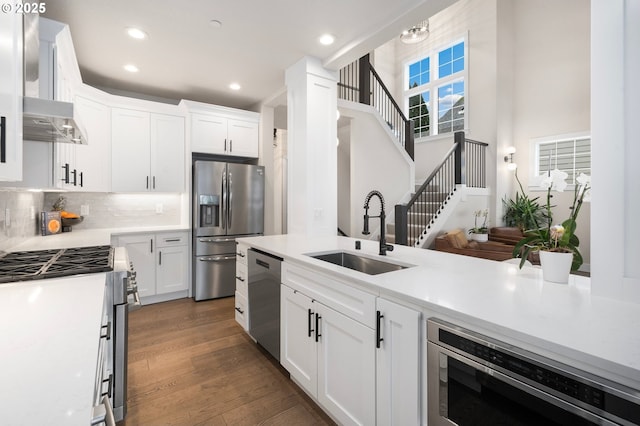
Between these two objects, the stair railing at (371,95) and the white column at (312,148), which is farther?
the stair railing at (371,95)

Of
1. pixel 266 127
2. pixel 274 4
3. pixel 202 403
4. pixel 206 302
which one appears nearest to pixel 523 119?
pixel 266 127

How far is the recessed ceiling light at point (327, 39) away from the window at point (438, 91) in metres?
5.42

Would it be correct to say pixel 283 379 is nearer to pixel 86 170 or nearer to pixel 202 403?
pixel 202 403

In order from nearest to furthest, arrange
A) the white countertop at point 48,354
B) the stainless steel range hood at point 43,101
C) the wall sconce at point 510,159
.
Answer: the white countertop at point 48,354, the stainless steel range hood at point 43,101, the wall sconce at point 510,159

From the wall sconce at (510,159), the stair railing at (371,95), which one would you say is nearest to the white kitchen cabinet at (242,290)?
the stair railing at (371,95)

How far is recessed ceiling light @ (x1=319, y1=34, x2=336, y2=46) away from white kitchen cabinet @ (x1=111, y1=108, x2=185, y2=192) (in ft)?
7.54

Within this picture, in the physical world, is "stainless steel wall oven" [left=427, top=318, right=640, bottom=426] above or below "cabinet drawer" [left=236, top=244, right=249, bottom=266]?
below

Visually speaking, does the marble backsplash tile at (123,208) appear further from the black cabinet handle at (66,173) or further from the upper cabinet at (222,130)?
the black cabinet handle at (66,173)

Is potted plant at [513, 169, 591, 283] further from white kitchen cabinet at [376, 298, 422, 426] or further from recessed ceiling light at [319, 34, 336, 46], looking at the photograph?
recessed ceiling light at [319, 34, 336, 46]

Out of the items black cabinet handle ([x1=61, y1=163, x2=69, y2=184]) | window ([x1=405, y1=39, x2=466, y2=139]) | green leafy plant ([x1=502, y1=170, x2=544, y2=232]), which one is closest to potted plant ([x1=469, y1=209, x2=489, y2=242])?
green leafy plant ([x1=502, y1=170, x2=544, y2=232])

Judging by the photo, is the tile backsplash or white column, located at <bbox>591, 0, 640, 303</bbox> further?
the tile backsplash

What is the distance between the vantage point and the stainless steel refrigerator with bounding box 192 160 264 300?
157 inches

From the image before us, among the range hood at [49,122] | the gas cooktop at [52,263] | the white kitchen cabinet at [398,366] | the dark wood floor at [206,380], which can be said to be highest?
the range hood at [49,122]

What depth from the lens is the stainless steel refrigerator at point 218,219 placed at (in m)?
3.98
